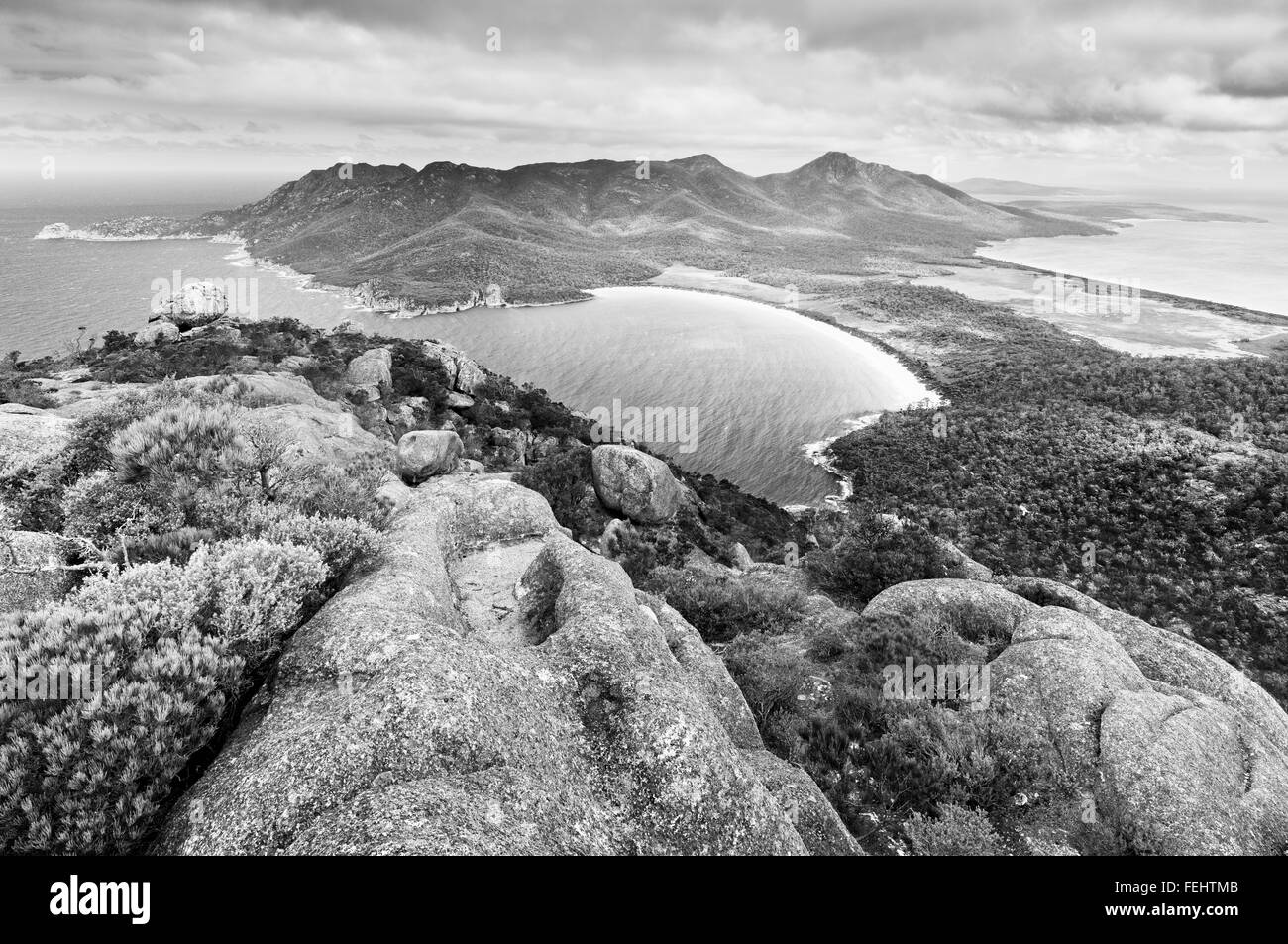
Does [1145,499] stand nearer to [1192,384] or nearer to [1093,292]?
[1192,384]

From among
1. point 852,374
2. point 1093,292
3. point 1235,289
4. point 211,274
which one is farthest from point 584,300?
point 1235,289

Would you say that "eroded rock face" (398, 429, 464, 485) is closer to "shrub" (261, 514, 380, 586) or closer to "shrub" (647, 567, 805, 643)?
"shrub" (647, 567, 805, 643)

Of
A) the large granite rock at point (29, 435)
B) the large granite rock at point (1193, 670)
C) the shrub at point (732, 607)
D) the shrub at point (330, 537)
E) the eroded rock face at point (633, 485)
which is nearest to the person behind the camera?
the shrub at point (330, 537)

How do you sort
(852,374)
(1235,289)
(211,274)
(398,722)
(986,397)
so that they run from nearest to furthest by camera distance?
(398,722) → (986,397) → (852,374) → (1235,289) → (211,274)

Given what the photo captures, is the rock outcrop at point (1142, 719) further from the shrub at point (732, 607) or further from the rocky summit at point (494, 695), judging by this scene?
the shrub at point (732, 607)
